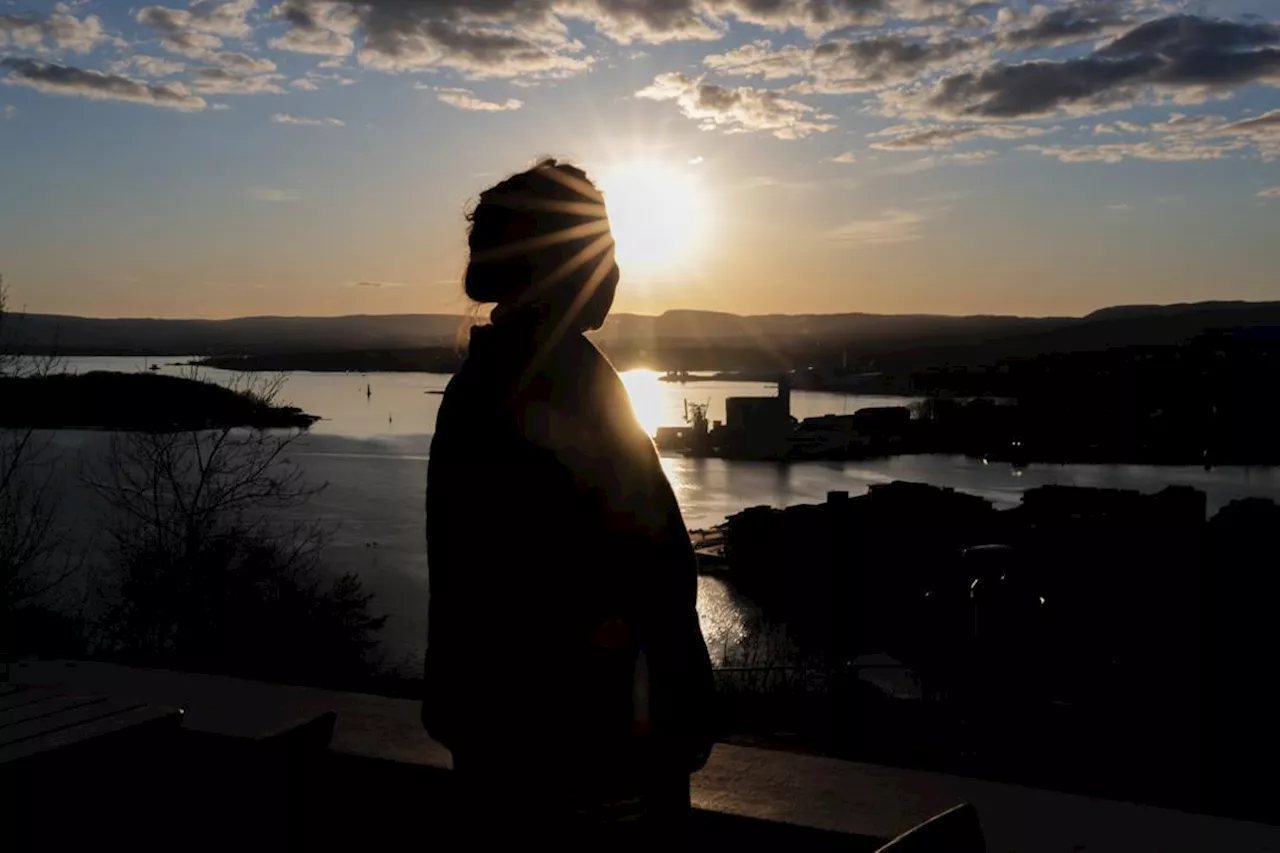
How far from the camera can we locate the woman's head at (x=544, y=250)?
6.03 ft

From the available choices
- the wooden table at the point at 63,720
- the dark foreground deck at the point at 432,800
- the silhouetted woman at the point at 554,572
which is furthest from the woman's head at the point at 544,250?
the dark foreground deck at the point at 432,800

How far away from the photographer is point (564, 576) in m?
1.73

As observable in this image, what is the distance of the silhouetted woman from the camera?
5.73ft

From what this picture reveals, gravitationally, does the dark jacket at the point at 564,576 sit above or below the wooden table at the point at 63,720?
above

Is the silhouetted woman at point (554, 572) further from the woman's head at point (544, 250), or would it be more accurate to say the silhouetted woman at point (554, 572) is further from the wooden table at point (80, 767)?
the wooden table at point (80, 767)

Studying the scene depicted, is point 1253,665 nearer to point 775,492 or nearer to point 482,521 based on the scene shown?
point 482,521

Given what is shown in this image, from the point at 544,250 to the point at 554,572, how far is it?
0.51m

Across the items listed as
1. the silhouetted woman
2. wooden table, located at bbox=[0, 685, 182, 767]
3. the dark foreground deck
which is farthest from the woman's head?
the dark foreground deck

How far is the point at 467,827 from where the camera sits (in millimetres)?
1876

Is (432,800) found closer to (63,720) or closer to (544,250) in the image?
(63,720)

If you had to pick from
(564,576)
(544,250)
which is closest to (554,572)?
(564,576)

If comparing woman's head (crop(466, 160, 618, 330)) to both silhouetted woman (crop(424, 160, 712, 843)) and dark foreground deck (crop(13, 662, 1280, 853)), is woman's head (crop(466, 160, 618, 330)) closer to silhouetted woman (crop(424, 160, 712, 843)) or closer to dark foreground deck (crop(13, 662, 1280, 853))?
silhouetted woman (crop(424, 160, 712, 843))

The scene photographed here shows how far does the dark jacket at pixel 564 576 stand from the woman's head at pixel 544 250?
0.07 meters

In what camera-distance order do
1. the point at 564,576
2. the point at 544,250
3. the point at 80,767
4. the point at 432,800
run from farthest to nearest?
the point at 432,800
the point at 80,767
the point at 544,250
the point at 564,576
